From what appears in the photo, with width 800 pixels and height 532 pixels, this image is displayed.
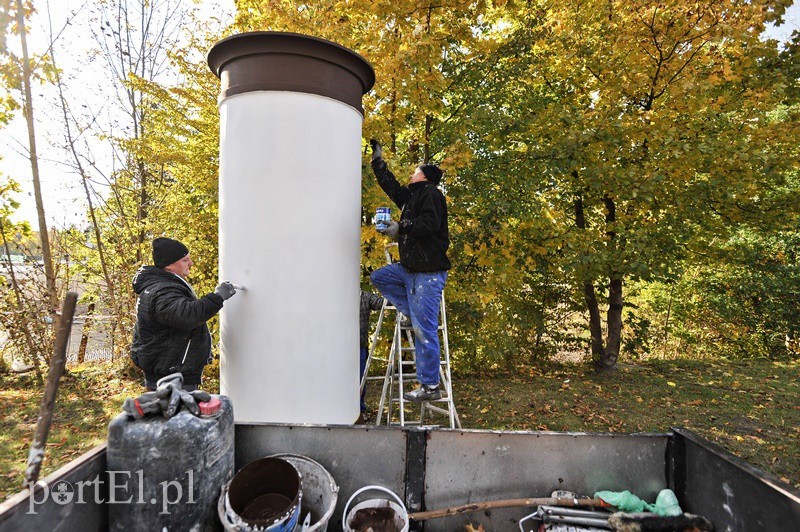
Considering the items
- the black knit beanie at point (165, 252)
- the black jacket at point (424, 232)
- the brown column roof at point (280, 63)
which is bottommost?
the black knit beanie at point (165, 252)

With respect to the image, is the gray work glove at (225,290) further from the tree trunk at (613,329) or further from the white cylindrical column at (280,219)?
the tree trunk at (613,329)

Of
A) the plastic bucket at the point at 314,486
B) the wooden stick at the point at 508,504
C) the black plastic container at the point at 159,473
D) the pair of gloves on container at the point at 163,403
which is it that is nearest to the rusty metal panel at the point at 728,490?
the wooden stick at the point at 508,504

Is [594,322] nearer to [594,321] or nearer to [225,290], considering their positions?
[594,321]

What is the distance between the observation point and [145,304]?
3209 millimetres

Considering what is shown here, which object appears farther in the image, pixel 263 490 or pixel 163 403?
pixel 263 490

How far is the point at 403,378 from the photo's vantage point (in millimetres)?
5562

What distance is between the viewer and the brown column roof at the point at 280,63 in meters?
3.40

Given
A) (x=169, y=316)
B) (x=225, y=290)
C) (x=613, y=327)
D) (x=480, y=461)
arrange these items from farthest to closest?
(x=613, y=327) → (x=225, y=290) → (x=169, y=316) → (x=480, y=461)

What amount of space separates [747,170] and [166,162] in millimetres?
9409

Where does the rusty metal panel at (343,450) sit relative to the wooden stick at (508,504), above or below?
above

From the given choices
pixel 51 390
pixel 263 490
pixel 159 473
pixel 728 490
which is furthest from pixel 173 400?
pixel 728 490

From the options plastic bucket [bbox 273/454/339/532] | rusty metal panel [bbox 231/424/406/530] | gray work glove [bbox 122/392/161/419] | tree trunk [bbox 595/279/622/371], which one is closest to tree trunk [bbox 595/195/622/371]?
tree trunk [bbox 595/279/622/371]

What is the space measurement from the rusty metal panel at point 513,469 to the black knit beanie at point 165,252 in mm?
2343

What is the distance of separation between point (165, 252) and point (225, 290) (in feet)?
1.79
